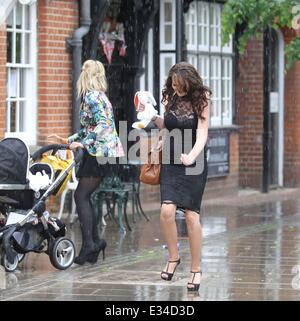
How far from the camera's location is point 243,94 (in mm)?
21875

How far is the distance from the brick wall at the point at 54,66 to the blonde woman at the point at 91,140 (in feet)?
13.7

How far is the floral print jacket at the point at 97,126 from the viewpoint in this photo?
37.4 ft

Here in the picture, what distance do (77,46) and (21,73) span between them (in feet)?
2.97

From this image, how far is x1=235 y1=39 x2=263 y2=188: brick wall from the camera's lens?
21.7m

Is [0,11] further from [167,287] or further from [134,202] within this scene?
[167,287]

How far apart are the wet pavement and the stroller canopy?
0.91m

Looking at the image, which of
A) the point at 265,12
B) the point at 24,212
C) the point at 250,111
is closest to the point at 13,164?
the point at 24,212

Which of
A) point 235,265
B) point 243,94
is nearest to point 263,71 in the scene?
point 243,94

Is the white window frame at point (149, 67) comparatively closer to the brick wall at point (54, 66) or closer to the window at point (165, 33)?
the window at point (165, 33)

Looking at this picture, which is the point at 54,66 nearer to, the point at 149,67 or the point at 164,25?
the point at 149,67

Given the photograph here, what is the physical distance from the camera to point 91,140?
11.4 m

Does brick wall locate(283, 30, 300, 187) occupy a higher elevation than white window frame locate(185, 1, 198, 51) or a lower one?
lower

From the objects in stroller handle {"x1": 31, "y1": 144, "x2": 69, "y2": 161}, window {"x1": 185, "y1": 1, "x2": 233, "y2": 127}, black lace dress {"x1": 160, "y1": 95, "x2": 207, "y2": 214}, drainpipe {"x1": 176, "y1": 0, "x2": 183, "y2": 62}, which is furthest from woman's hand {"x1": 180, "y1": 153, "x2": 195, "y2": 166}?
window {"x1": 185, "y1": 1, "x2": 233, "y2": 127}

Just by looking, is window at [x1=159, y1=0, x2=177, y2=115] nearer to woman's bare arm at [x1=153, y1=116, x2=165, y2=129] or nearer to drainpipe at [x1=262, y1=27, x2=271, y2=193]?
drainpipe at [x1=262, y1=27, x2=271, y2=193]
